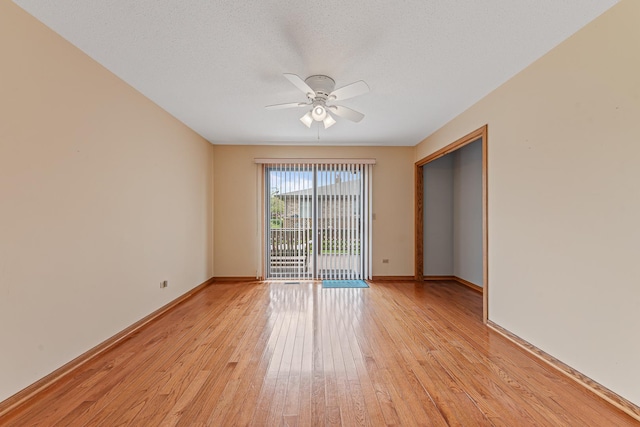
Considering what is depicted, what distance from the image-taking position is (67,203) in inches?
88.2

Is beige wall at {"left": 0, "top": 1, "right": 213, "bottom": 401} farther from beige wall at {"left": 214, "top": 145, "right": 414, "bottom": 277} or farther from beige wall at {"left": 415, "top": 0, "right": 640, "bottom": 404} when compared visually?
beige wall at {"left": 415, "top": 0, "right": 640, "bottom": 404}

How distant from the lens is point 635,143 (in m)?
1.79

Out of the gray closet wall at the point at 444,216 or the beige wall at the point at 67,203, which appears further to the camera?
the gray closet wall at the point at 444,216

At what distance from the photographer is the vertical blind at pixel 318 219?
5.56m

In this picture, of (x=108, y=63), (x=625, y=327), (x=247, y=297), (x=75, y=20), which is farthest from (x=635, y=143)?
(x=247, y=297)

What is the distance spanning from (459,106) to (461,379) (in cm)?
300

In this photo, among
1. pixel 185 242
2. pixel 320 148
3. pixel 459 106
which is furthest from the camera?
pixel 320 148

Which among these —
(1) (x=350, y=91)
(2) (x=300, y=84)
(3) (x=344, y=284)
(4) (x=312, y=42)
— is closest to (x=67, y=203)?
(2) (x=300, y=84)

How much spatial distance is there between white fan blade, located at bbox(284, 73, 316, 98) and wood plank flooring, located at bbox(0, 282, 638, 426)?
2336 mm

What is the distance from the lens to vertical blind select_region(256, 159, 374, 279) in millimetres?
5559

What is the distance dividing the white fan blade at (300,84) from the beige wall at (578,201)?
1.95 meters

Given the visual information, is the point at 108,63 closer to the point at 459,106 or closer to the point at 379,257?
the point at 459,106

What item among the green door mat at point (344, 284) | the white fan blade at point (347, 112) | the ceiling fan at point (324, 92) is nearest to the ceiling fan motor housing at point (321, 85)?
the ceiling fan at point (324, 92)

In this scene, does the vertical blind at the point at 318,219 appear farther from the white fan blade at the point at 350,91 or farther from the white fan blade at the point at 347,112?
the white fan blade at the point at 350,91
